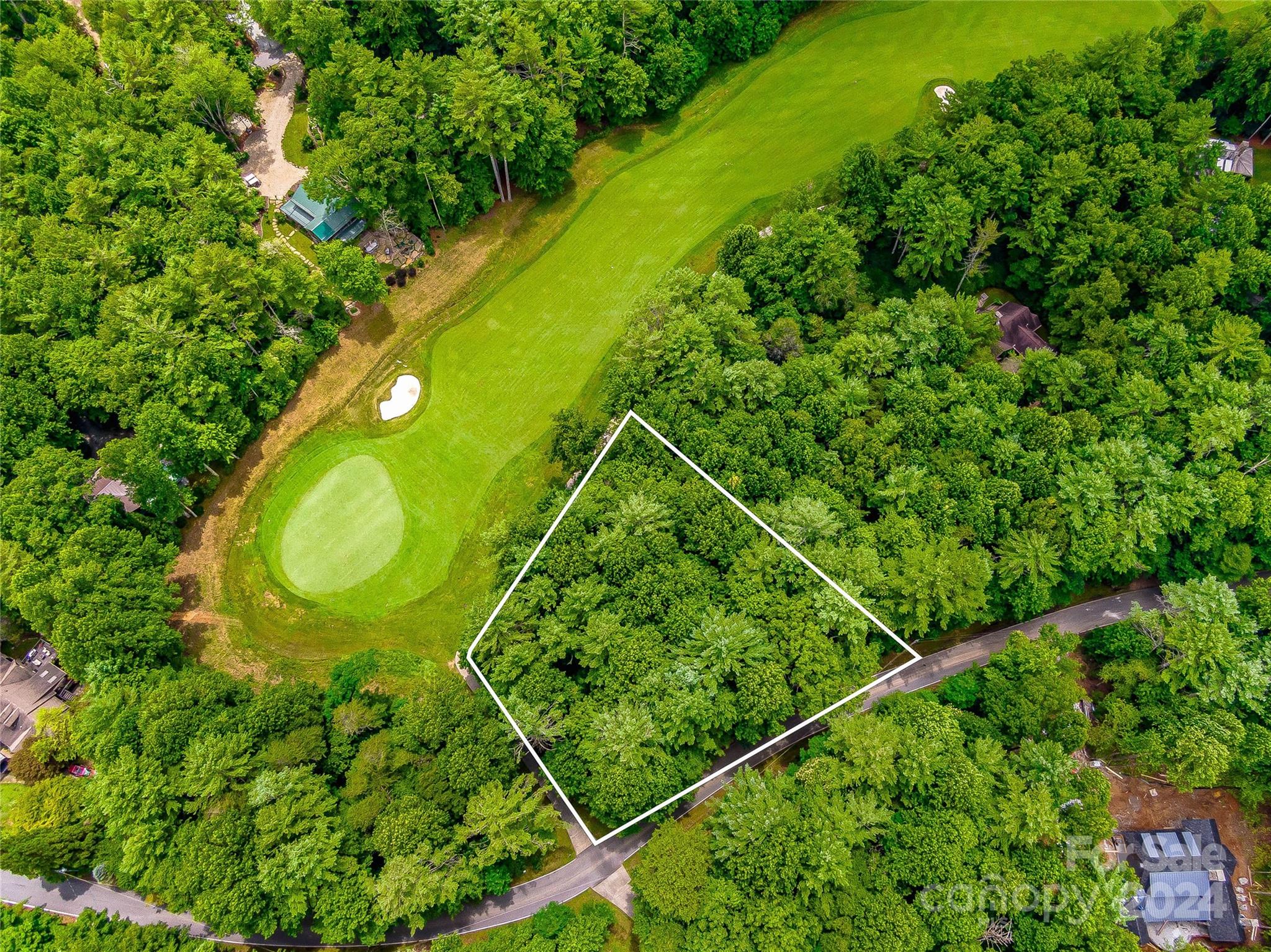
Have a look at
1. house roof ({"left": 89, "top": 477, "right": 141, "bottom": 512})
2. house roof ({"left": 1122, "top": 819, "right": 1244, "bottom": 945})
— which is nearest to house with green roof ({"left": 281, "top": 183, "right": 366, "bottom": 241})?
house roof ({"left": 89, "top": 477, "right": 141, "bottom": 512})

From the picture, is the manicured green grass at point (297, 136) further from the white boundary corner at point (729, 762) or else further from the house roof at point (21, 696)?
the house roof at point (21, 696)

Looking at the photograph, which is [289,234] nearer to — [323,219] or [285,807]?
[323,219]

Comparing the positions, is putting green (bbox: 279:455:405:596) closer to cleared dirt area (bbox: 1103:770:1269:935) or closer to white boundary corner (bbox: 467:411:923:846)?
white boundary corner (bbox: 467:411:923:846)

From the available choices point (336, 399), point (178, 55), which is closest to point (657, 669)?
point (336, 399)

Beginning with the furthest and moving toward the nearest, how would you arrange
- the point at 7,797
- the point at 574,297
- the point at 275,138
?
1. the point at 275,138
2. the point at 574,297
3. the point at 7,797

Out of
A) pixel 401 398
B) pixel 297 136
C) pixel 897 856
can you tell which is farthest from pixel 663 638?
pixel 297 136

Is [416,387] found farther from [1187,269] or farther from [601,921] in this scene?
[1187,269]
